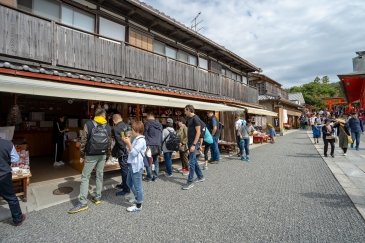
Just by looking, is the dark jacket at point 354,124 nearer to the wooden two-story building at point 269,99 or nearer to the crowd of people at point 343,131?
the crowd of people at point 343,131

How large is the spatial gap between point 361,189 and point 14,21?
927cm

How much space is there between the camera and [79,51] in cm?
693

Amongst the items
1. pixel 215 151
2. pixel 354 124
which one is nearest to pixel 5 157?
pixel 215 151

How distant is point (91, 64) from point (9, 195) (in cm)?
465

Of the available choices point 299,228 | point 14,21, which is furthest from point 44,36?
point 299,228

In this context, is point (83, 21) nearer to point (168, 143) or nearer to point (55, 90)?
point (55, 90)

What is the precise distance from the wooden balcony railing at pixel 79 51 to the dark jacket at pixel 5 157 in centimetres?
291

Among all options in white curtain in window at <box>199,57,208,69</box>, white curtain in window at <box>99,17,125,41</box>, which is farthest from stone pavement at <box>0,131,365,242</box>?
white curtain in window at <box>199,57,208,69</box>

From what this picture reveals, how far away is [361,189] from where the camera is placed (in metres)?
5.56

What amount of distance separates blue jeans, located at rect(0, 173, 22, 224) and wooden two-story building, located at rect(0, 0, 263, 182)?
5.17 feet

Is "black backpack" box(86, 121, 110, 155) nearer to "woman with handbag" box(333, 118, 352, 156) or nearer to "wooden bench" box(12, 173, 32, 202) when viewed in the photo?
"wooden bench" box(12, 173, 32, 202)

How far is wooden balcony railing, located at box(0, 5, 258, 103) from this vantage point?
5629 millimetres

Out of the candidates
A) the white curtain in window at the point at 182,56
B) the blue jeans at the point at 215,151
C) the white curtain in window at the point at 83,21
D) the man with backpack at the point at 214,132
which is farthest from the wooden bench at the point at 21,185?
the white curtain in window at the point at 182,56

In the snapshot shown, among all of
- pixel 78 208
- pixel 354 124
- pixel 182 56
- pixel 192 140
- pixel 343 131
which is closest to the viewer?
pixel 78 208
